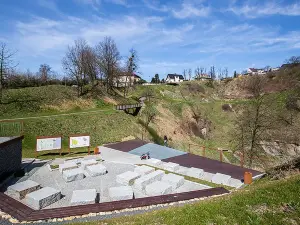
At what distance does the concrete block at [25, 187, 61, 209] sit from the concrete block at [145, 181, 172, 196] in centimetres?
473

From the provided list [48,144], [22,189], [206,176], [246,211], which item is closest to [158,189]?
[206,176]

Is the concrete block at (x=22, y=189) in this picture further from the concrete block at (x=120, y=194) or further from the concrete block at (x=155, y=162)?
the concrete block at (x=155, y=162)

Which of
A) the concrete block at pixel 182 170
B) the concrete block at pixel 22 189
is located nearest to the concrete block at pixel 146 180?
the concrete block at pixel 182 170

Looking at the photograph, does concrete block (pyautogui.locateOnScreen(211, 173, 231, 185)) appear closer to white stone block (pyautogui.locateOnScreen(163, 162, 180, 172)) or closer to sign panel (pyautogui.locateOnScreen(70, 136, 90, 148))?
white stone block (pyautogui.locateOnScreen(163, 162, 180, 172))

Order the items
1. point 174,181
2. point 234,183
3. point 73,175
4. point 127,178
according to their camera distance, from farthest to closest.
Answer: point 73,175, point 127,178, point 234,183, point 174,181

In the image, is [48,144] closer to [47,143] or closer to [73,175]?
[47,143]

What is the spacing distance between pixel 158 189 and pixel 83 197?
394 centimetres

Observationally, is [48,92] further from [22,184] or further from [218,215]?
[218,215]

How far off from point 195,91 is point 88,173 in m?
63.3

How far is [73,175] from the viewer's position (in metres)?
15.2

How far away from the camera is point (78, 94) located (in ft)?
145

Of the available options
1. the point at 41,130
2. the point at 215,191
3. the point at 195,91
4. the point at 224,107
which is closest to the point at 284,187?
the point at 215,191

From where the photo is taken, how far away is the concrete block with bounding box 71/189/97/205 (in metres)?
11.0

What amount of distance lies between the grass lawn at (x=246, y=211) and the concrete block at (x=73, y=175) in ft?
25.5
